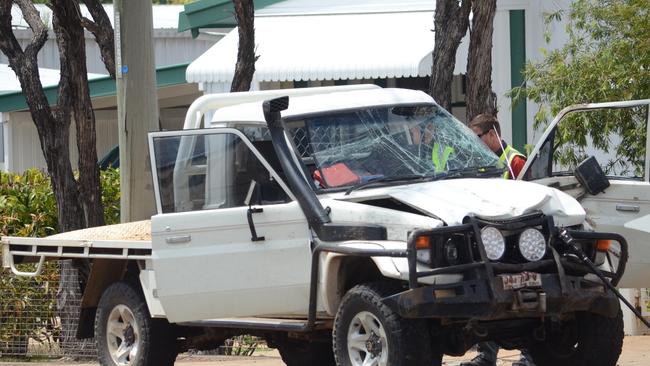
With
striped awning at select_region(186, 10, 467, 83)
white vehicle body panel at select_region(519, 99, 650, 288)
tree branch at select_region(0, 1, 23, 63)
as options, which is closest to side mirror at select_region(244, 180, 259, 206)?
white vehicle body panel at select_region(519, 99, 650, 288)

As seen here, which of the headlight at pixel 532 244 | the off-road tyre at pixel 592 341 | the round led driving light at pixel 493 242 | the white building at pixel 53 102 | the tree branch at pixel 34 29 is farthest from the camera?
the white building at pixel 53 102

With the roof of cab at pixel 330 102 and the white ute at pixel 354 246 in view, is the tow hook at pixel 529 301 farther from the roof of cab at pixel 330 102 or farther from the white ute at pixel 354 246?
the roof of cab at pixel 330 102

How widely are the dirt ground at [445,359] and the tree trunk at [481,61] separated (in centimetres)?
235

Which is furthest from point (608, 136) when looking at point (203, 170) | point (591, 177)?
point (203, 170)

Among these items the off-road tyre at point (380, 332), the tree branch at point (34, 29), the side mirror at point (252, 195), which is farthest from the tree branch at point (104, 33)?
the off-road tyre at point (380, 332)

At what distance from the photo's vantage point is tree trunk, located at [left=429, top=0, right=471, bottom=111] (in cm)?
1249

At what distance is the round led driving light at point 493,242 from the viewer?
7.65 metres

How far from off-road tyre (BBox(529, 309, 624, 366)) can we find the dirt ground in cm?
196

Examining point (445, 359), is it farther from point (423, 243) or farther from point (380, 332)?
point (423, 243)

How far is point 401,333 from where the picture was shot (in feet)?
25.2

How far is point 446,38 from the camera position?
12.5 m

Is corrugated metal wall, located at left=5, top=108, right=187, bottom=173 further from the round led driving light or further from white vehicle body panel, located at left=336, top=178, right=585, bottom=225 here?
the round led driving light

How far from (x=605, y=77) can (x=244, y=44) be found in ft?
11.7

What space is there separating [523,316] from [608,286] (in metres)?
0.56
